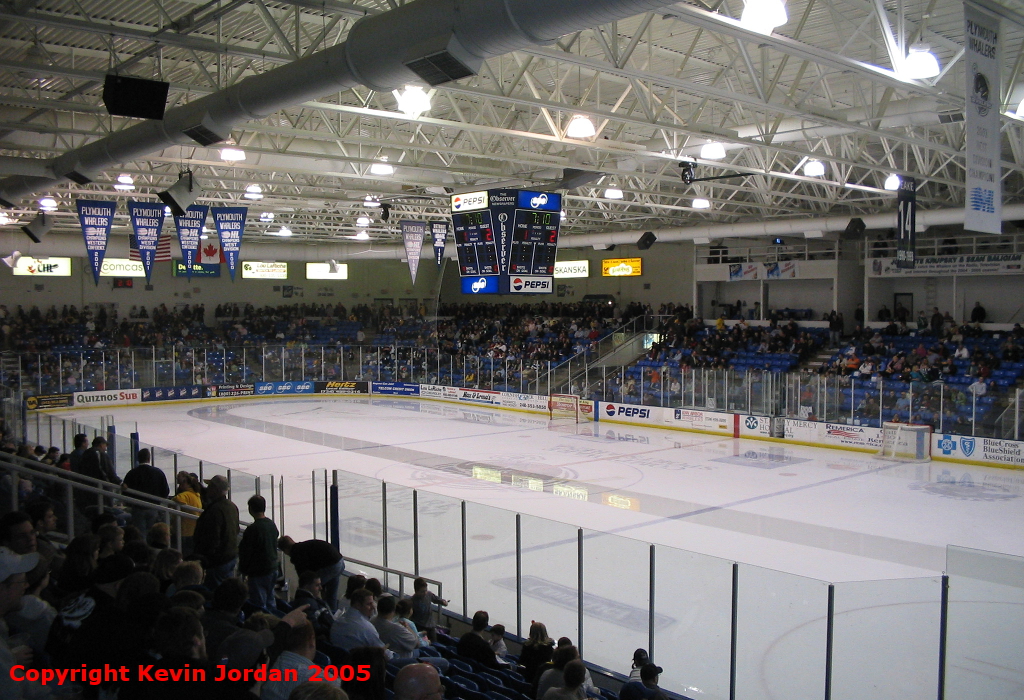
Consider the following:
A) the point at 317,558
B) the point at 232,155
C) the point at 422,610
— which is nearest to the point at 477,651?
the point at 422,610

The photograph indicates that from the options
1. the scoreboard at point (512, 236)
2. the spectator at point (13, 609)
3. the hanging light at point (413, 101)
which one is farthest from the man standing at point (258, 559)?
the scoreboard at point (512, 236)

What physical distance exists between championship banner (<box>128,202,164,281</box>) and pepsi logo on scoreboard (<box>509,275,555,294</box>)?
9413 mm

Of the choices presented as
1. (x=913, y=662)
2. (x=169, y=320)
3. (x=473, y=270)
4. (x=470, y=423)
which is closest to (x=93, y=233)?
(x=473, y=270)

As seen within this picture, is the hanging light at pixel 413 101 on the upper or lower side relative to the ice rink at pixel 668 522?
upper

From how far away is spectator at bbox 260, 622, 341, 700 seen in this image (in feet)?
13.1

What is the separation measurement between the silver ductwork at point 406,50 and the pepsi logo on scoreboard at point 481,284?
7.99 metres

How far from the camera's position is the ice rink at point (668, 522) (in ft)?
20.5

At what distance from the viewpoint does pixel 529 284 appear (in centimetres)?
1881

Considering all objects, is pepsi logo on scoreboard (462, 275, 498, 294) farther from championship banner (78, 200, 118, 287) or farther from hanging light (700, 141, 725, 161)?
championship banner (78, 200, 118, 287)

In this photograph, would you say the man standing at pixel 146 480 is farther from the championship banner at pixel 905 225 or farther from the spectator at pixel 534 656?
the championship banner at pixel 905 225

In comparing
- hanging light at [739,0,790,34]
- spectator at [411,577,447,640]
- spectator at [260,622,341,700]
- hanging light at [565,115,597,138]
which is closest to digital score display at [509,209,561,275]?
hanging light at [565,115,597,138]

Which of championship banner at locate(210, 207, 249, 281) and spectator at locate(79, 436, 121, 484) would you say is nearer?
spectator at locate(79, 436, 121, 484)

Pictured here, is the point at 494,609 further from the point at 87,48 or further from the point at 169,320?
the point at 169,320

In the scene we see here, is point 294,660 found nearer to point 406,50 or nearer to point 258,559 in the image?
point 258,559
